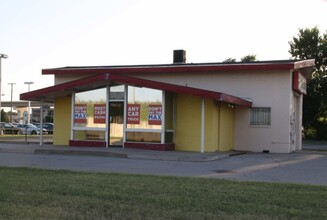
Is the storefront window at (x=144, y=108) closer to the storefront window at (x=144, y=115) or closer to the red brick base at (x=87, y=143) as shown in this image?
the storefront window at (x=144, y=115)

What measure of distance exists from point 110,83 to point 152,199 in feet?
48.6

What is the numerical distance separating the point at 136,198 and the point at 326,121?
39692 millimetres

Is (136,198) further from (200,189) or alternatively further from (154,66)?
(154,66)

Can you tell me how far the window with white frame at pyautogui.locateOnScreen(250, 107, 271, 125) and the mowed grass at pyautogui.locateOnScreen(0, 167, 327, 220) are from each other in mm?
13889

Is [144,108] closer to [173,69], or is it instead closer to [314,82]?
[173,69]

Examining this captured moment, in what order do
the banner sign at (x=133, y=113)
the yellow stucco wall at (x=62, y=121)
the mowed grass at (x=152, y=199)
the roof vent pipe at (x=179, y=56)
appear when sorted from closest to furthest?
the mowed grass at (x=152, y=199) < the banner sign at (x=133, y=113) < the yellow stucco wall at (x=62, y=121) < the roof vent pipe at (x=179, y=56)

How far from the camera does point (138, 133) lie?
21875mm

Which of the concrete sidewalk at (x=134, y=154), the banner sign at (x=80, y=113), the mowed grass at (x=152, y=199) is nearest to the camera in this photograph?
the mowed grass at (x=152, y=199)

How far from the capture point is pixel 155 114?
21547 mm

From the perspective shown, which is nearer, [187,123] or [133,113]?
[133,113]

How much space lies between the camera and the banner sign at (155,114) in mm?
21453

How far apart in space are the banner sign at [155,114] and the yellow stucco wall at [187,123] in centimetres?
129

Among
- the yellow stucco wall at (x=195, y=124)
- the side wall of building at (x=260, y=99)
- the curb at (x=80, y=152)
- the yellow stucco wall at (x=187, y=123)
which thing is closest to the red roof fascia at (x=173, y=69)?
the side wall of building at (x=260, y=99)

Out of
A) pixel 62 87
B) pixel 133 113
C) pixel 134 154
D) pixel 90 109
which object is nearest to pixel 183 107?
pixel 133 113
